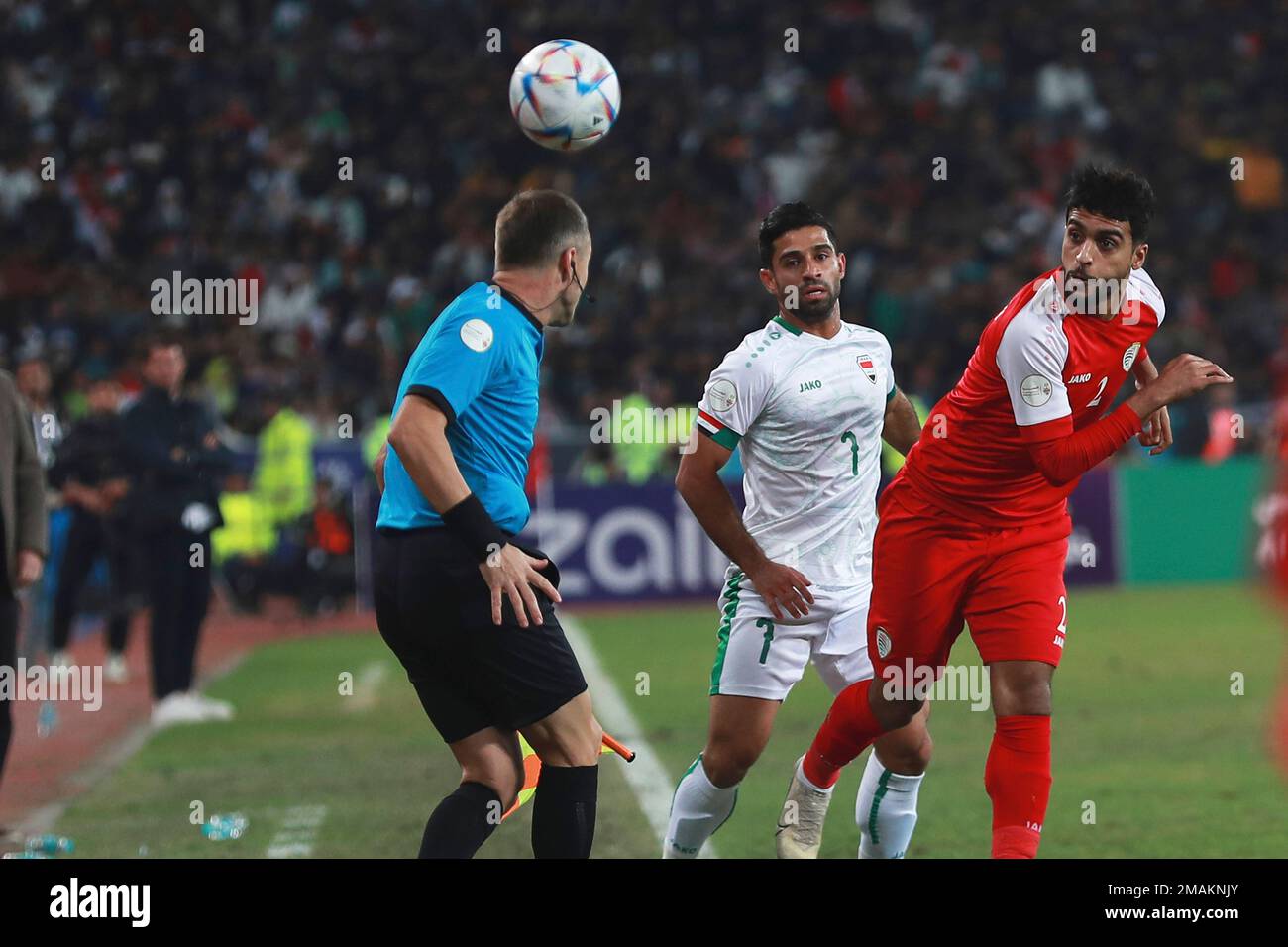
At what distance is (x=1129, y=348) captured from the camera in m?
5.63

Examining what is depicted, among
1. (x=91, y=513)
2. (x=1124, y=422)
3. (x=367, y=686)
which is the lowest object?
(x=367, y=686)

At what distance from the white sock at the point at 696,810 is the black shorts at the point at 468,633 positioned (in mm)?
1158

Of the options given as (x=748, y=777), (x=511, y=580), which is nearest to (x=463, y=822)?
(x=511, y=580)

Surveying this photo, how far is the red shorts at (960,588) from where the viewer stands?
5.55 metres

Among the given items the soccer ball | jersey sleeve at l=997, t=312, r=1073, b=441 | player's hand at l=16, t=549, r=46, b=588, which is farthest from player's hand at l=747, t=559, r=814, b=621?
player's hand at l=16, t=549, r=46, b=588

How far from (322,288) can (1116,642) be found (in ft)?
38.3

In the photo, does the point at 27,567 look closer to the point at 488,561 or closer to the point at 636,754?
the point at 488,561

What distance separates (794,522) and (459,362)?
5.71ft

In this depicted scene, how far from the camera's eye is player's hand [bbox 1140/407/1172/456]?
5.68m

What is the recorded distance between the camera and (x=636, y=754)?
9.38 m

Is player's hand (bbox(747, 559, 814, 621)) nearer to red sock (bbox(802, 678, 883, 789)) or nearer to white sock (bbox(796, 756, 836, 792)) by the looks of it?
red sock (bbox(802, 678, 883, 789))
